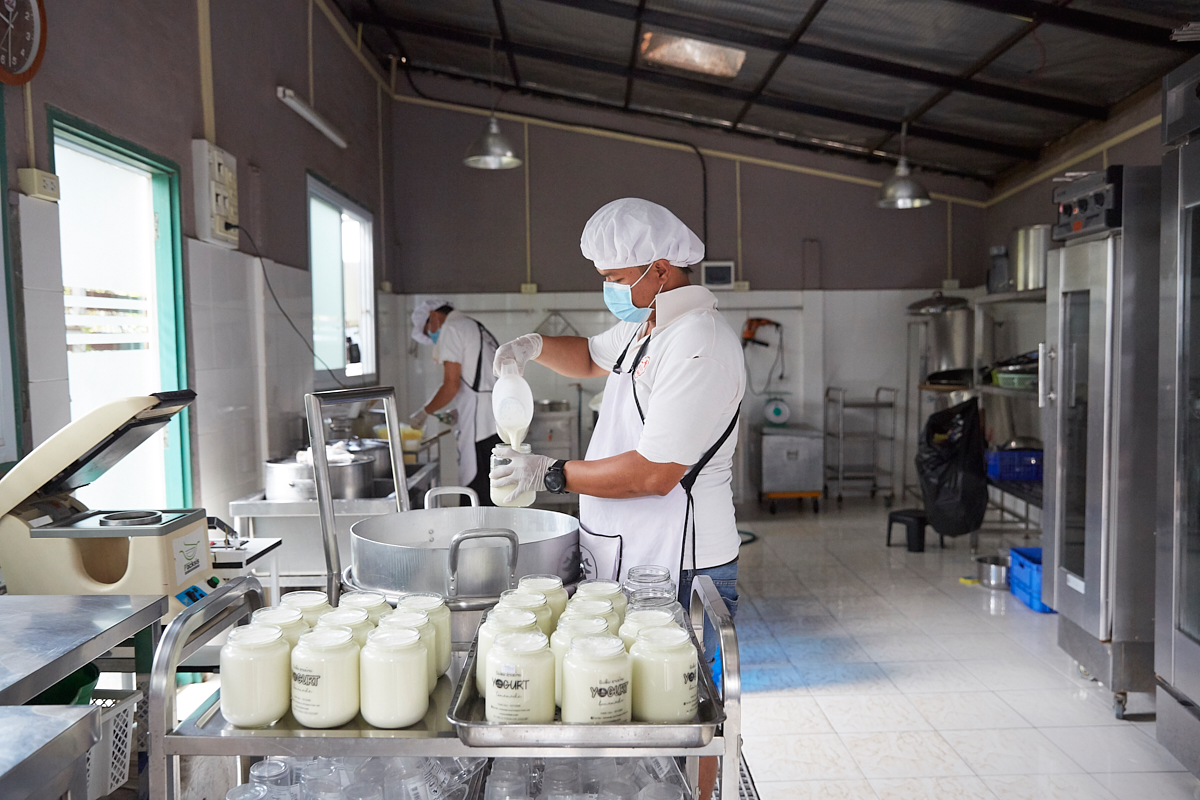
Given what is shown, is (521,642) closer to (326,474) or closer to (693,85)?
(326,474)

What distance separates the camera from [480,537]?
4.80 feet

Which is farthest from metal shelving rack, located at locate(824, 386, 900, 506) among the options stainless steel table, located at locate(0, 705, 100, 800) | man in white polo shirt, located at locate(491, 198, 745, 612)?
stainless steel table, located at locate(0, 705, 100, 800)

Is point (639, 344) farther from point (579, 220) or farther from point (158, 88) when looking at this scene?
point (579, 220)

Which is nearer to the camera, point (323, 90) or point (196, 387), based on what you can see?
point (196, 387)

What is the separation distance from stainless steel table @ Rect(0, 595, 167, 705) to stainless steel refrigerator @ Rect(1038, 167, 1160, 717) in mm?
3097

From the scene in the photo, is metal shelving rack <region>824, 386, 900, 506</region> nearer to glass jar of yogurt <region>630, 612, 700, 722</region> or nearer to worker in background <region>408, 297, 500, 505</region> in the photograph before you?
worker in background <region>408, 297, 500, 505</region>

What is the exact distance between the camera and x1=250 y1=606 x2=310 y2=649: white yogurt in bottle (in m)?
1.22

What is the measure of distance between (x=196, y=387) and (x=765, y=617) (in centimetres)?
279

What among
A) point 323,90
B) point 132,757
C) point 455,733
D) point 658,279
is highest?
point 323,90

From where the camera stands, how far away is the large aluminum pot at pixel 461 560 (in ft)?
4.86

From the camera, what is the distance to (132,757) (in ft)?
4.86

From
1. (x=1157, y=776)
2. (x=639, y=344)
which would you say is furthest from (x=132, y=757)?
(x=1157, y=776)

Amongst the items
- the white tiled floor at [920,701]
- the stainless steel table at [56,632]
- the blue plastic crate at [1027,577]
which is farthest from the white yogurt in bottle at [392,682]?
the blue plastic crate at [1027,577]

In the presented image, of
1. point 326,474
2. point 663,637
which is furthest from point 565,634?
point 326,474
